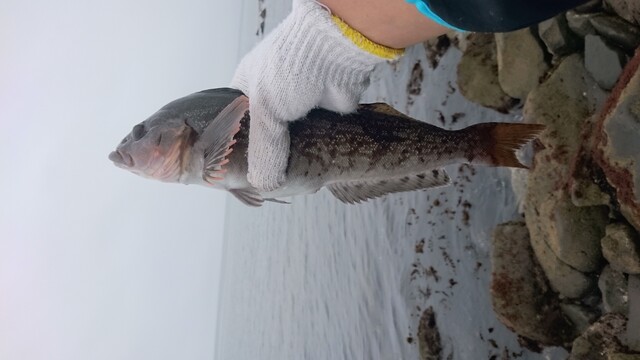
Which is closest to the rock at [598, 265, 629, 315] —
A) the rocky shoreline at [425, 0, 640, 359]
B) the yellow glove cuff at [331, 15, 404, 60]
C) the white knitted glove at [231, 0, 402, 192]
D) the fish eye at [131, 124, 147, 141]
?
the rocky shoreline at [425, 0, 640, 359]

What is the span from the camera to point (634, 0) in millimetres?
2207

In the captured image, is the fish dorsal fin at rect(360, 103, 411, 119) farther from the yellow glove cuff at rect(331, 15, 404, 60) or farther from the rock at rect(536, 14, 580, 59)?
the rock at rect(536, 14, 580, 59)

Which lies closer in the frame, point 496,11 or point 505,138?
point 496,11

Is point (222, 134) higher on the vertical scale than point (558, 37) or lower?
lower

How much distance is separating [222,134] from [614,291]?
1.71 m

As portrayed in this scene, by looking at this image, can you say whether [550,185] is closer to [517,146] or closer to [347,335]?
[517,146]

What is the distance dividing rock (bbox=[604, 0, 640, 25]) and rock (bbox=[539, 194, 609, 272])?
770 millimetres

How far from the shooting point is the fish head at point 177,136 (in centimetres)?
191

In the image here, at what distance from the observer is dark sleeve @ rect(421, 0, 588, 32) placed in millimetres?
1036

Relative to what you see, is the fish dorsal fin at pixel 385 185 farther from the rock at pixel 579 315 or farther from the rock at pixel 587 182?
the rock at pixel 579 315

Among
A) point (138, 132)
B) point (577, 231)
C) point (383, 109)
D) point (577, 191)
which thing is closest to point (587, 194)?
point (577, 191)

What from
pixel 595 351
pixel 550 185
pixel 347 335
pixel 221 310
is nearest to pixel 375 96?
pixel 347 335

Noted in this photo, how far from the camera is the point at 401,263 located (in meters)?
3.81

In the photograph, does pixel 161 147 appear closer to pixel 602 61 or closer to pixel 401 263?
pixel 602 61
